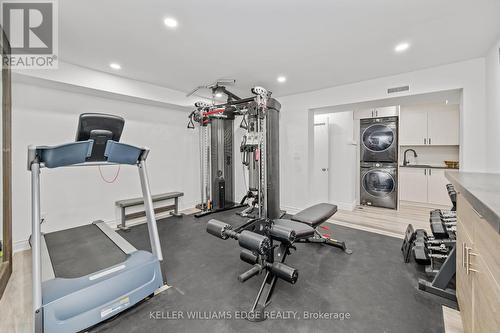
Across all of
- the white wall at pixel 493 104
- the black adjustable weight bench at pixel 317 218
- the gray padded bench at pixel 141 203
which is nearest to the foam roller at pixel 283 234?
the black adjustable weight bench at pixel 317 218

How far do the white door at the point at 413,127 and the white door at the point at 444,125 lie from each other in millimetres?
97

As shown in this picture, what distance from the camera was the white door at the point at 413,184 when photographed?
4848mm

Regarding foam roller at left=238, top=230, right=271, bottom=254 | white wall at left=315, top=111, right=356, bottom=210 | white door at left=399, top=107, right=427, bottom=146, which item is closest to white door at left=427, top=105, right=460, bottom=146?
white door at left=399, top=107, right=427, bottom=146

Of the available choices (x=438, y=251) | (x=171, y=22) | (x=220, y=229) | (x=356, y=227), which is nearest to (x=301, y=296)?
(x=220, y=229)

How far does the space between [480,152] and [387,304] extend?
248 cm

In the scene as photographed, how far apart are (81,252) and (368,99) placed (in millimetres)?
4518

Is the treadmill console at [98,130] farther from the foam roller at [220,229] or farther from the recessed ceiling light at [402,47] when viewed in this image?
the recessed ceiling light at [402,47]

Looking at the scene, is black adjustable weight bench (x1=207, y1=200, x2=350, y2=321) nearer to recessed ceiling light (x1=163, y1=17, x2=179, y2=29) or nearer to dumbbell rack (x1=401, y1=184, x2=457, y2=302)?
dumbbell rack (x1=401, y1=184, x2=457, y2=302)

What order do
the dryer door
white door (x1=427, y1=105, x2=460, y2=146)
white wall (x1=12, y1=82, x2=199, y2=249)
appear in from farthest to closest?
white door (x1=427, y1=105, x2=460, y2=146), the dryer door, white wall (x1=12, y1=82, x2=199, y2=249)

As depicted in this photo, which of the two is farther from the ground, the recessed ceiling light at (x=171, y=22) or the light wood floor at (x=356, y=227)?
the recessed ceiling light at (x=171, y=22)

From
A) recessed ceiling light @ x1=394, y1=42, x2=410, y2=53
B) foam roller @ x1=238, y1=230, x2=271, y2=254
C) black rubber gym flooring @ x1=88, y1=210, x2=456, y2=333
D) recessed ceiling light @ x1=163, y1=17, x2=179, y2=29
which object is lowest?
A: black rubber gym flooring @ x1=88, y1=210, x2=456, y2=333

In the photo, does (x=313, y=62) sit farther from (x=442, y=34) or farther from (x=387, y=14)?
(x=442, y=34)

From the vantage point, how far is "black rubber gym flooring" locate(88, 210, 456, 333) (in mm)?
1498

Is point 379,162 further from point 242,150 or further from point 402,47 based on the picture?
point 242,150
